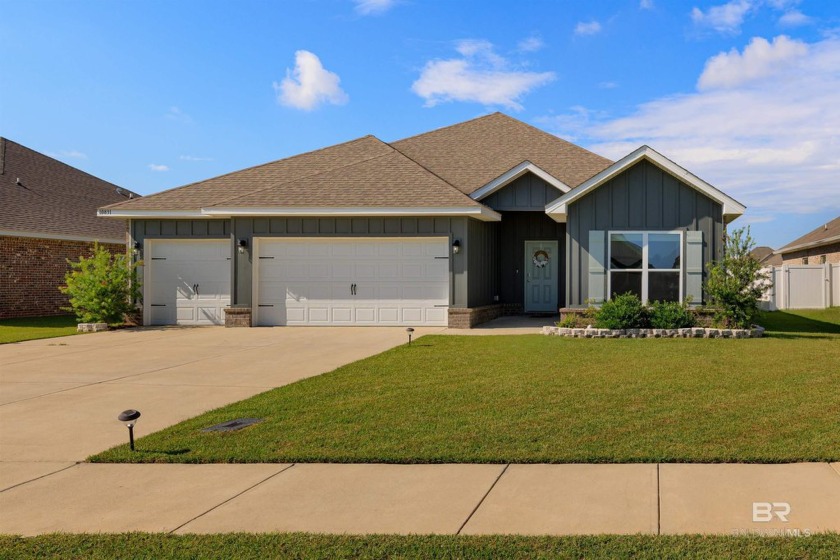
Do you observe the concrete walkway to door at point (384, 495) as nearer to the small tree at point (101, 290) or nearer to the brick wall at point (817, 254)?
the small tree at point (101, 290)

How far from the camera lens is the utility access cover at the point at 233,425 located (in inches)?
265

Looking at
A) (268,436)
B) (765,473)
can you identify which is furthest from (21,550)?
(765,473)

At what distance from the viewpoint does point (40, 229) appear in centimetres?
2194

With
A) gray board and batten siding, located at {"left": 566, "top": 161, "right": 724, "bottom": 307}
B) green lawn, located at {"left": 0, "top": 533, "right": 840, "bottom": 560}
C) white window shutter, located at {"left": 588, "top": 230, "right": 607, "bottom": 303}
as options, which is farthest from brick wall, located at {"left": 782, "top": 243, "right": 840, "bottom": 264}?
green lawn, located at {"left": 0, "top": 533, "right": 840, "bottom": 560}

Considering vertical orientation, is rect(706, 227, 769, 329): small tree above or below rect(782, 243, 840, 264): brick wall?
below

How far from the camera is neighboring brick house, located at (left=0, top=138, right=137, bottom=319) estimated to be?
21375 mm

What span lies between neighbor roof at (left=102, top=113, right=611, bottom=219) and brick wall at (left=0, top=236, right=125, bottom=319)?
15.4ft

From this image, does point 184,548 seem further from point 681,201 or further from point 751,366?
point 681,201

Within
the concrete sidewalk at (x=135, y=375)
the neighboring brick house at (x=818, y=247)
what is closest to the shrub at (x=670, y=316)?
the concrete sidewalk at (x=135, y=375)

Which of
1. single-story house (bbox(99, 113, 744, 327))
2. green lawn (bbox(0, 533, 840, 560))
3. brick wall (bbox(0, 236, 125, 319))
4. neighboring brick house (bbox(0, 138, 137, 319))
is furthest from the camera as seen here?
neighboring brick house (bbox(0, 138, 137, 319))

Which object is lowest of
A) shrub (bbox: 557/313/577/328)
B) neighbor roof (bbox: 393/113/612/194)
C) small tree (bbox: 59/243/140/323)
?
shrub (bbox: 557/313/577/328)

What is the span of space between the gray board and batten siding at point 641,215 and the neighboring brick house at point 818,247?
16633 mm

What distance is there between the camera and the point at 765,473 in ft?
16.6

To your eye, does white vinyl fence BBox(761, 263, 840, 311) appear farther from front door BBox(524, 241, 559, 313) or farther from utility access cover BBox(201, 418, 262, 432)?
utility access cover BBox(201, 418, 262, 432)
